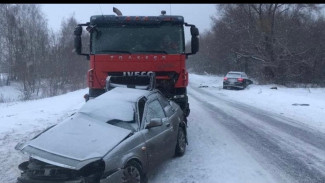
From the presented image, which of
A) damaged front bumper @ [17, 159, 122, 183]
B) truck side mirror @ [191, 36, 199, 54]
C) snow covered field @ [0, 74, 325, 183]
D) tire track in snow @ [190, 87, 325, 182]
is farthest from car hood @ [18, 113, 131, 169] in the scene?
truck side mirror @ [191, 36, 199, 54]

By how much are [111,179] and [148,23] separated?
19.2 ft

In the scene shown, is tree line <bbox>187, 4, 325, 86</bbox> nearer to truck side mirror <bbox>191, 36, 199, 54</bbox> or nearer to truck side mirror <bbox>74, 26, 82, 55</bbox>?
truck side mirror <bbox>191, 36, 199, 54</bbox>

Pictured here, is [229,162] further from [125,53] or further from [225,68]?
[225,68]

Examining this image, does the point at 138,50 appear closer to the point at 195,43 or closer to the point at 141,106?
the point at 195,43

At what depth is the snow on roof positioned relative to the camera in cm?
614

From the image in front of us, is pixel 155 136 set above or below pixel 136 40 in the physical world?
below

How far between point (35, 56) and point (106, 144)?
39889 millimetres

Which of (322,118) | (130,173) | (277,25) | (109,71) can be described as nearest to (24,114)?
(109,71)

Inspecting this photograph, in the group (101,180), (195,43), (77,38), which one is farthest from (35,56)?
(101,180)

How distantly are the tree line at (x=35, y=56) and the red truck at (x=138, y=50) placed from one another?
2189 cm

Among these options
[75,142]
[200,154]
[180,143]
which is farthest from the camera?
[200,154]

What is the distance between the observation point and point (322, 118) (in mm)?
13938

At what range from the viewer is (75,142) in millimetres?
5160

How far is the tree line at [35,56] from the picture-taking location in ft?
117
